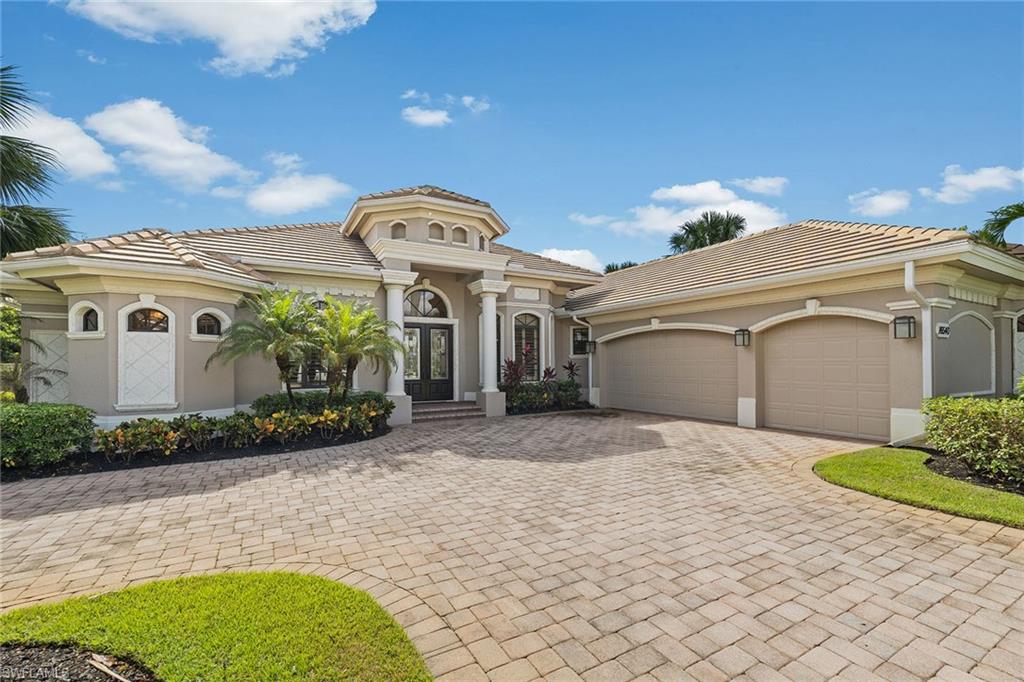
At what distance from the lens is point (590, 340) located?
16141 mm

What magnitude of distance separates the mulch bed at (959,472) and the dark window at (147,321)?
1359 centimetres

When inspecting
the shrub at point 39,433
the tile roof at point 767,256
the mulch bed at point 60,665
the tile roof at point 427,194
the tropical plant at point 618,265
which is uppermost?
the tropical plant at point 618,265

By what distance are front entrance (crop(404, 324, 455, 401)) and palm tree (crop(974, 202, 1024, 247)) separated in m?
13.8

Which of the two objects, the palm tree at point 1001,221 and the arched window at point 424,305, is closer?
the palm tree at point 1001,221

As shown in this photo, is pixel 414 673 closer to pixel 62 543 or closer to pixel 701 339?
pixel 62 543

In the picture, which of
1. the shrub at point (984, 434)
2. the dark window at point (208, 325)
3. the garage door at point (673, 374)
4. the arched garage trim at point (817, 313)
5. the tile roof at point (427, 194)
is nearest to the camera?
the shrub at point (984, 434)

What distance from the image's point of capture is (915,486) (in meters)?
5.94

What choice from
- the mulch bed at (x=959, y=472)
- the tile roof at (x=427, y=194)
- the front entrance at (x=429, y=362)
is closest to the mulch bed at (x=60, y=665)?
the mulch bed at (x=959, y=472)

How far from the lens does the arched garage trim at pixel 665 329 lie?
39.0 feet

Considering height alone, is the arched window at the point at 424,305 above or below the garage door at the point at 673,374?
above

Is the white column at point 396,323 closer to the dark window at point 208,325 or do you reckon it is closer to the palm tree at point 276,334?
the palm tree at point 276,334

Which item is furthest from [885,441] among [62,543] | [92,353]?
[92,353]

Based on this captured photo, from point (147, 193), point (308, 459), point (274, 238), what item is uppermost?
point (147, 193)

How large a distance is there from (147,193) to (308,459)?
1004 centimetres
